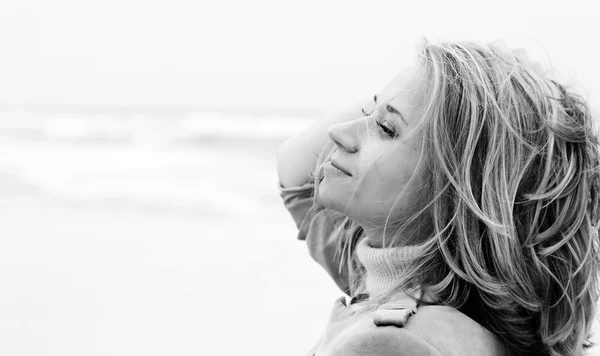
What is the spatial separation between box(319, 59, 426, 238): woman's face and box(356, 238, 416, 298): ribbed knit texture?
0.16 ft

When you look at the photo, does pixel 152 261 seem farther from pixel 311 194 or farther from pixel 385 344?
pixel 385 344

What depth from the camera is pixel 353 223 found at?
69.2 inches

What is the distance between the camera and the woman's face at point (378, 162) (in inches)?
57.0

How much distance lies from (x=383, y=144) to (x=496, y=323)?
0.37m

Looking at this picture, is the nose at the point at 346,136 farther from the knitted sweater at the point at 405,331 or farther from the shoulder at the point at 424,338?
the shoulder at the point at 424,338

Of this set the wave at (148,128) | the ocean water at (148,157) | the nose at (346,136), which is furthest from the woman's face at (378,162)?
the wave at (148,128)

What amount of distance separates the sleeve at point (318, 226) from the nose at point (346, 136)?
0.27 meters

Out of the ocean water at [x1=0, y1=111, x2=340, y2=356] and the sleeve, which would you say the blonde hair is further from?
the ocean water at [x1=0, y1=111, x2=340, y2=356]

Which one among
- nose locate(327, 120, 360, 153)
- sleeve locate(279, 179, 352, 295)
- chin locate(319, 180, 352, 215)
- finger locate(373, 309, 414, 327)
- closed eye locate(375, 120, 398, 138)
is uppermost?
closed eye locate(375, 120, 398, 138)

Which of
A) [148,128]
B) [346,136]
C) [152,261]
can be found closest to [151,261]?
[152,261]

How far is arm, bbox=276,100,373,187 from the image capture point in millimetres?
1815

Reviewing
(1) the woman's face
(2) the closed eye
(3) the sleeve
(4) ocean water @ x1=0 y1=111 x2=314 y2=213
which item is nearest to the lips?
(1) the woman's face

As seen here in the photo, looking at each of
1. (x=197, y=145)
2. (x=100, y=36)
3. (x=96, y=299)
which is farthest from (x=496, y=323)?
(x=100, y=36)

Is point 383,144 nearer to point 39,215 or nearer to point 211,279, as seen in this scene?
point 211,279
